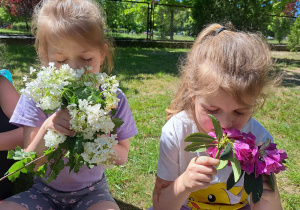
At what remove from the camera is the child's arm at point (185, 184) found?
1.60 m

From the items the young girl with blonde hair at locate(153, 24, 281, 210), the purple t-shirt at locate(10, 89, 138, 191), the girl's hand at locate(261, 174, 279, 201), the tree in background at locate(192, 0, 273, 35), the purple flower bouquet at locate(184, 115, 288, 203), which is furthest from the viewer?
the tree in background at locate(192, 0, 273, 35)

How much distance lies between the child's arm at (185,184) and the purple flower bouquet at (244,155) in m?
0.09

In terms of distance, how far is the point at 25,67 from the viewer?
7.82 m

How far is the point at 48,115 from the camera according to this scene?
6.95ft

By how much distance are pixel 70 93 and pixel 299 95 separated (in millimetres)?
6331

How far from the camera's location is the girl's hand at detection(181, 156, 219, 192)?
5.20ft

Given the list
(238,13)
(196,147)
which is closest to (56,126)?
(196,147)

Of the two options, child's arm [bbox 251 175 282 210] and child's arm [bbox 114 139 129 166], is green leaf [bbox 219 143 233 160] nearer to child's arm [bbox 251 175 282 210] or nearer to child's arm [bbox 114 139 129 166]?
child's arm [bbox 251 175 282 210]

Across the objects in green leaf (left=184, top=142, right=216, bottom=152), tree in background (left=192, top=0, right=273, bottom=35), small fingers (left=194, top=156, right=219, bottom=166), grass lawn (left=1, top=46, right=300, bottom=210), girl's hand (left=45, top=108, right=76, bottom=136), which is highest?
tree in background (left=192, top=0, right=273, bottom=35)

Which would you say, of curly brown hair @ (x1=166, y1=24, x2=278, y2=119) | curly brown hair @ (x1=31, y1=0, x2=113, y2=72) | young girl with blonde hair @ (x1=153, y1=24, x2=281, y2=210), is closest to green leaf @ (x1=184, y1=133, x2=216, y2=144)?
young girl with blonde hair @ (x1=153, y1=24, x2=281, y2=210)

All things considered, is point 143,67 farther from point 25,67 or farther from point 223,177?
point 223,177

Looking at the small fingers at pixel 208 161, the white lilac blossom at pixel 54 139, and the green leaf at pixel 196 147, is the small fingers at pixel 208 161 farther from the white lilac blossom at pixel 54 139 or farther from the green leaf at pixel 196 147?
the white lilac blossom at pixel 54 139

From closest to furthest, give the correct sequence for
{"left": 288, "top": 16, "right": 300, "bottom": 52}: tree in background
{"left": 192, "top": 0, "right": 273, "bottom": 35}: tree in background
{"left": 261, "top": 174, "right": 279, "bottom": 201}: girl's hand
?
{"left": 261, "top": 174, "right": 279, "bottom": 201}: girl's hand, {"left": 288, "top": 16, "right": 300, "bottom": 52}: tree in background, {"left": 192, "top": 0, "right": 273, "bottom": 35}: tree in background

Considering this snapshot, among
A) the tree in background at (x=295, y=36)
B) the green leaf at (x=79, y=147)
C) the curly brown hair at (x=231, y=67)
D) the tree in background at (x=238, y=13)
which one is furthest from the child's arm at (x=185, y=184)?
the tree in background at (x=295, y=36)
